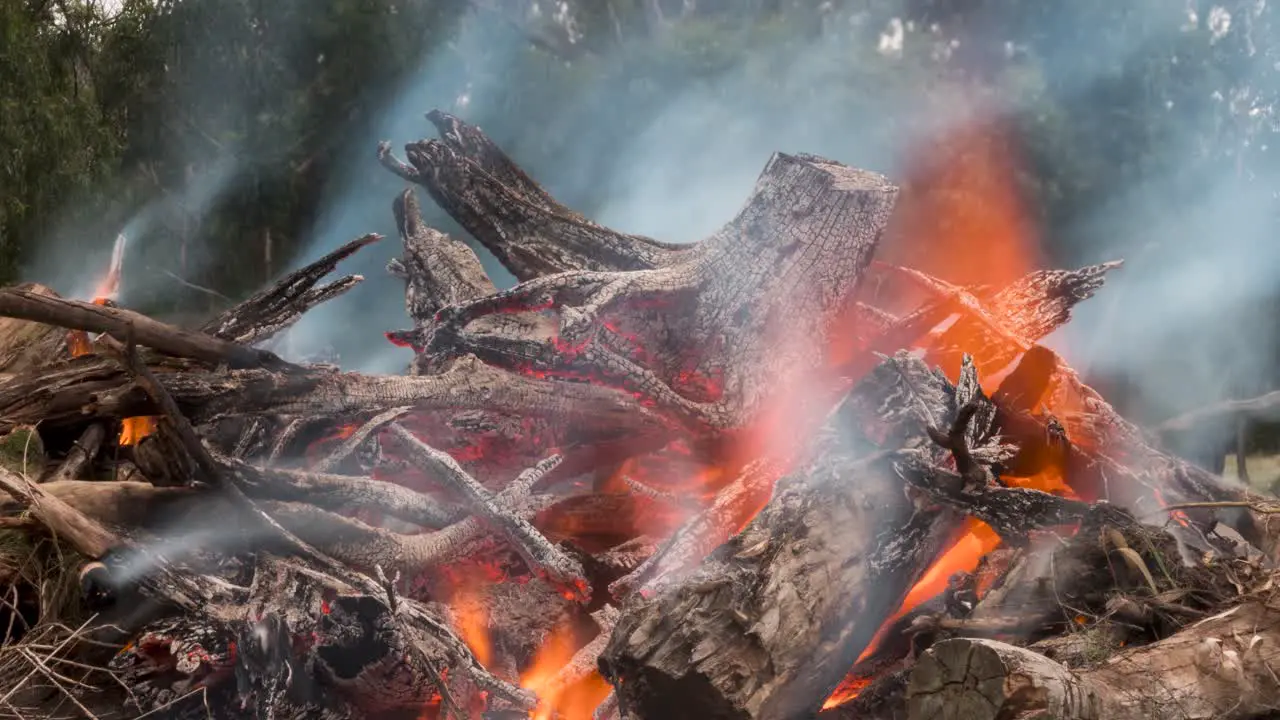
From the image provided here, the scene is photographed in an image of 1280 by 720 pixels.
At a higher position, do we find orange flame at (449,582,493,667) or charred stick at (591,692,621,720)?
orange flame at (449,582,493,667)

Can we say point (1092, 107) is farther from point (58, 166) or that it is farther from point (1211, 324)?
point (58, 166)

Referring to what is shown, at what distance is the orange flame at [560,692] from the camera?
179 inches

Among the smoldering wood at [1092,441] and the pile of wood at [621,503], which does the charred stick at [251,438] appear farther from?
the smoldering wood at [1092,441]

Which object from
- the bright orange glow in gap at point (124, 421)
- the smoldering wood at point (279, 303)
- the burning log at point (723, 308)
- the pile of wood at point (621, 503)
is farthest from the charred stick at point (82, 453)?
the burning log at point (723, 308)

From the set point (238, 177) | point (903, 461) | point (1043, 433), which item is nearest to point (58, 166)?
point (238, 177)

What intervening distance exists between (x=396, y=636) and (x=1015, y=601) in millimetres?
2581

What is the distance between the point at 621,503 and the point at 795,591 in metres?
2.01

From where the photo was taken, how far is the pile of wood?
369cm

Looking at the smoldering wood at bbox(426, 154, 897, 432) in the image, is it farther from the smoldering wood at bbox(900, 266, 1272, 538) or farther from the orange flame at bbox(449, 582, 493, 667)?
the orange flame at bbox(449, 582, 493, 667)

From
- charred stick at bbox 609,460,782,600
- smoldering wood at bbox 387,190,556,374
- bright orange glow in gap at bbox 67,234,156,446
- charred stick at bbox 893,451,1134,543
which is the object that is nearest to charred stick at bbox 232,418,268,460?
bright orange glow in gap at bbox 67,234,156,446

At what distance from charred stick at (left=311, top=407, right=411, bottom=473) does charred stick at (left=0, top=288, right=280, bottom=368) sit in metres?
0.55

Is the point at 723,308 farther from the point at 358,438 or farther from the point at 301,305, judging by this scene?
the point at 301,305

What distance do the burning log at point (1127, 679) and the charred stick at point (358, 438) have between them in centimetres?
326

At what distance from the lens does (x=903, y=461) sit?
14.5ft
